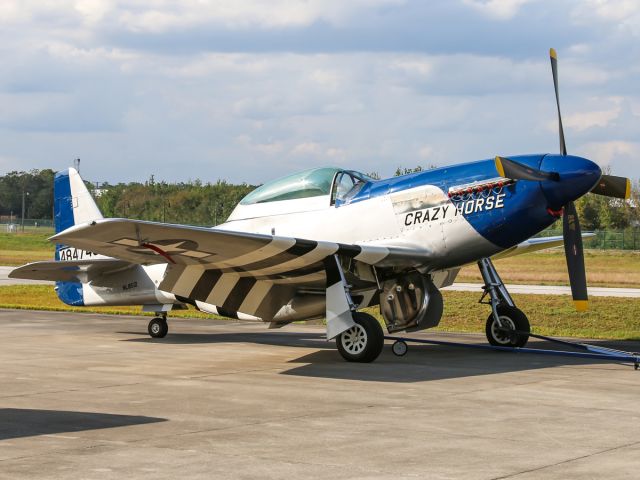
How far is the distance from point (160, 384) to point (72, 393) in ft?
3.94

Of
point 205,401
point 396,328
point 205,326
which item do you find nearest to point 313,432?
point 205,401

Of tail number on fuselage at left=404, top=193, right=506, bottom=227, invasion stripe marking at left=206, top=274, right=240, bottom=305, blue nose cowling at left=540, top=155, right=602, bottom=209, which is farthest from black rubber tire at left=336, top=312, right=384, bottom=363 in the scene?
blue nose cowling at left=540, top=155, right=602, bottom=209

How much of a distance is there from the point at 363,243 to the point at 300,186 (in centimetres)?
145

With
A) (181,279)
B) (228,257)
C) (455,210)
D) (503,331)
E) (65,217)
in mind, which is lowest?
(503,331)

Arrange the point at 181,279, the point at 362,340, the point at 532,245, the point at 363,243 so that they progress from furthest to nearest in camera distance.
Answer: the point at 532,245, the point at 181,279, the point at 363,243, the point at 362,340

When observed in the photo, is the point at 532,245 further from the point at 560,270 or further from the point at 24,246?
the point at 24,246

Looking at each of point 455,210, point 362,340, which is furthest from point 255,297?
point 455,210

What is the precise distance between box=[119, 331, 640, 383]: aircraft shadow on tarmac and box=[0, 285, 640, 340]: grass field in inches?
93.1

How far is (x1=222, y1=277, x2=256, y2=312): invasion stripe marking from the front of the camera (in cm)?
1526

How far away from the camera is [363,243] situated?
1476cm

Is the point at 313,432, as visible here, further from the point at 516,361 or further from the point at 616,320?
A: the point at 616,320

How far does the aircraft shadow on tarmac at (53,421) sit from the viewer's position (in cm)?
834

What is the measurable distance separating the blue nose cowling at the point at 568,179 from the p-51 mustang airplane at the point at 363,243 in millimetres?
16

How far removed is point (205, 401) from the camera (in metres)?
10.2
